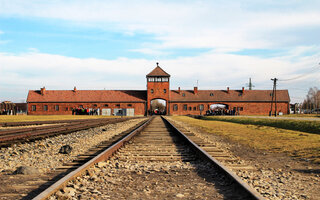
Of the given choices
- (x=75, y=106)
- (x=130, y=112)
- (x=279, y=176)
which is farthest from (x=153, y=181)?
(x=75, y=106)

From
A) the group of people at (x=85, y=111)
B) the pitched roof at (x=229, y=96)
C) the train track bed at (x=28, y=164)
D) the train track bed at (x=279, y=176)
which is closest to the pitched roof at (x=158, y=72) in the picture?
the pitched roof at (x=229, y=96)

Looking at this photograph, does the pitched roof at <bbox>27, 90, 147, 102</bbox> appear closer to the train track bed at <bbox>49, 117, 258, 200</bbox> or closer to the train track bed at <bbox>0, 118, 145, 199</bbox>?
the train track bed at <bbox>0, 118, 145, 199</bbox>

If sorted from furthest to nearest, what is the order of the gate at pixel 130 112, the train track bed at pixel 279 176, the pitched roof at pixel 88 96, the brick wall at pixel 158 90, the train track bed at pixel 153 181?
the pitched roof at pixel 88 96 → the brick wall at pixel 158 90 → the gate at pixel 130 112 → the train track bed at pixel 279 176 → the train track bed at pixel 153 181

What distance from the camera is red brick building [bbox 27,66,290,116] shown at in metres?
61.1

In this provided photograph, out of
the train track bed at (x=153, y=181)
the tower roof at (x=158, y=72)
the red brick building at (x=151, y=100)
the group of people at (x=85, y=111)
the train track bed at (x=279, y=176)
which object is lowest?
the train track bed at (x=279, y=176)

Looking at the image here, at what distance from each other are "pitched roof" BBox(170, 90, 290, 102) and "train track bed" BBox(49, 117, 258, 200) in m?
57.4

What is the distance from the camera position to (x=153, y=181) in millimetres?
4078

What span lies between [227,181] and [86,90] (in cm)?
6320

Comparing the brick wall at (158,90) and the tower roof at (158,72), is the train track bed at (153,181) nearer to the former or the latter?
the brick wall at (158,90)

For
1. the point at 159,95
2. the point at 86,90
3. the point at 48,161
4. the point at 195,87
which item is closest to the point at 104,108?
the point at 86,90

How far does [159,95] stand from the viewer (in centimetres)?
6131

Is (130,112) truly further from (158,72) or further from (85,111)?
(158,72)

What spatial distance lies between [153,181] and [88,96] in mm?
60420

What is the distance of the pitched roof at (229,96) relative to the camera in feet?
→ 208
